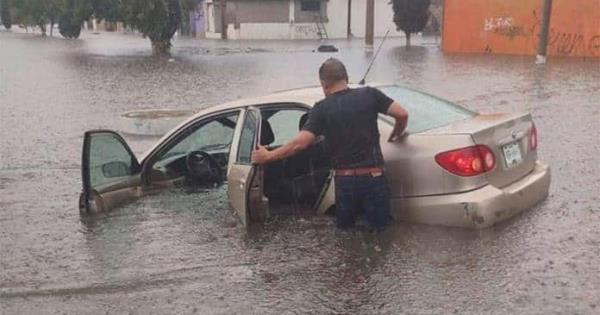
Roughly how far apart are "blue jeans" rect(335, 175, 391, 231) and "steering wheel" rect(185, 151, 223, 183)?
1.88 meters

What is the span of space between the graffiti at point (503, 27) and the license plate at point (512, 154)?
28.3 meters

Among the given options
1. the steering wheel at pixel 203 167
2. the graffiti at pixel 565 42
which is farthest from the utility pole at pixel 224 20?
the steering wheel at pixel 203 167

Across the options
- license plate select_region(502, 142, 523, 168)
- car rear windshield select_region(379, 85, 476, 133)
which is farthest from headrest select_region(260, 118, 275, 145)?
license plate select_region(502, 142, 523, 168)

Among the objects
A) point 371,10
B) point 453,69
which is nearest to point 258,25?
point 371,10

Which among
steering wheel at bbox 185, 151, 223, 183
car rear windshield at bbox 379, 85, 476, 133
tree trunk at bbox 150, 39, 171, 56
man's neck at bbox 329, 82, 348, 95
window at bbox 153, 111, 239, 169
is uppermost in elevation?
man's neck at bbox 329, 82, 348, 95

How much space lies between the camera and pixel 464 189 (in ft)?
16.2

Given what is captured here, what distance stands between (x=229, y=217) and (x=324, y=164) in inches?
42.6

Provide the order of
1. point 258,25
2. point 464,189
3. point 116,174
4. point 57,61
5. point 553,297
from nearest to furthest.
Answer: point 553,297, point 464,189, point 116,174, point 57,61, point 258,25

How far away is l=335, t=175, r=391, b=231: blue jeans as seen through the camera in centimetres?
493

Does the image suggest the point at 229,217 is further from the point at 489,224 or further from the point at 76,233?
the point at 489,224

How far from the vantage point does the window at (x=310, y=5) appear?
55.8 metres

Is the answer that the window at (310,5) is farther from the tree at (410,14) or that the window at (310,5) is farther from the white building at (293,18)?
the tree at (410,14)

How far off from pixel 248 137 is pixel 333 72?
0.97 metres

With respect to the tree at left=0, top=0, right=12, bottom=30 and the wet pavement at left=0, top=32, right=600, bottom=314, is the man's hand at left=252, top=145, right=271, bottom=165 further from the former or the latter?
the tree at left=0, top=0, right=12, bottom=30
